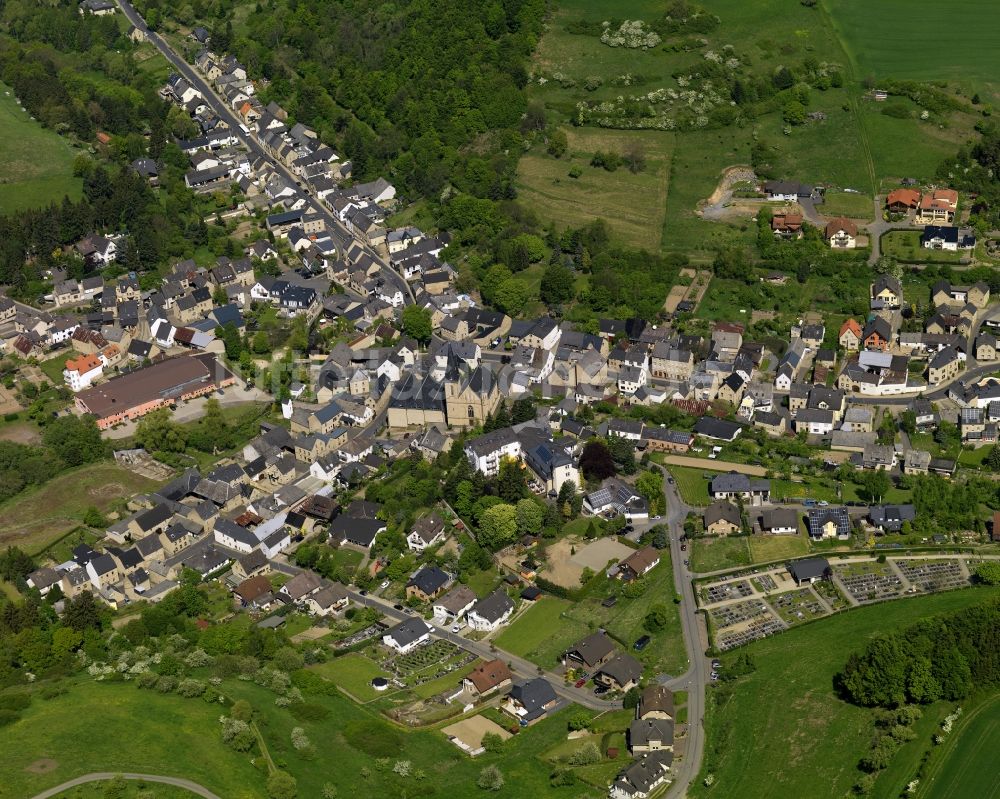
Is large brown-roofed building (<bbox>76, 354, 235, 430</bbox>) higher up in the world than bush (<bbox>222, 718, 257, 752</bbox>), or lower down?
lower down

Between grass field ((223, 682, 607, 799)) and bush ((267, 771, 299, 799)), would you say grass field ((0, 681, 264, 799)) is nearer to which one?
bush ((267, 771, 299, 799))

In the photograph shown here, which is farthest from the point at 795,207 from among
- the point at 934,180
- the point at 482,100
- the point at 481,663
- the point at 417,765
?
the point at 417,765

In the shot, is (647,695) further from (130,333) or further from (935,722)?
(130,333)

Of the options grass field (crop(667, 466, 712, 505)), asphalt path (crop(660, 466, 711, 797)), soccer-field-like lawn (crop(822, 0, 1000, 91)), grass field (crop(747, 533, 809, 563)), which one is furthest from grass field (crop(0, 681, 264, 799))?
soccer-field-like lawn (crop(822, 0, 1000, 91))

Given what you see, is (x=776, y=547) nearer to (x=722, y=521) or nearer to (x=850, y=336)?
(x=722, y=521)

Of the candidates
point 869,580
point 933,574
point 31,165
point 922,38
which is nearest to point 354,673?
point 869,580

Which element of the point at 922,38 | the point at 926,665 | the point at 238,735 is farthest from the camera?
the point at 922,38
